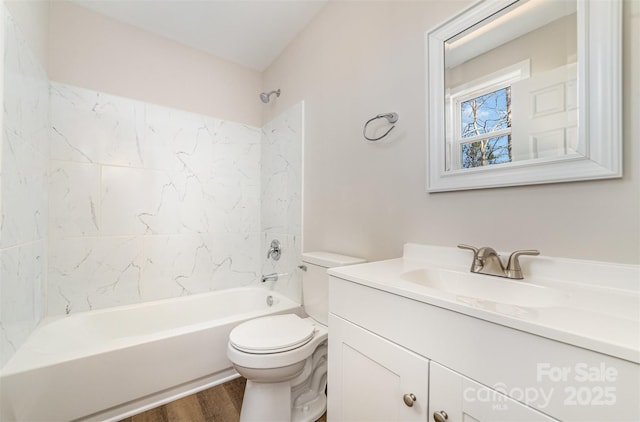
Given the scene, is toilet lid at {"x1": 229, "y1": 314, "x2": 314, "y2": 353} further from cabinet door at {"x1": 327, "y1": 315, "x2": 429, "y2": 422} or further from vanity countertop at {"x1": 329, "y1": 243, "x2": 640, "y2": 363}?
vanity countertop at {"x1": 329, "y1": 243, "x2": 640, "y2": 363}

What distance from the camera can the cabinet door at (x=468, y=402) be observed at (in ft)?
1.74

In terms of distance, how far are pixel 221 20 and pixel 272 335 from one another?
2228mm

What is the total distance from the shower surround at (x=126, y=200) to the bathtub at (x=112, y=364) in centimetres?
11

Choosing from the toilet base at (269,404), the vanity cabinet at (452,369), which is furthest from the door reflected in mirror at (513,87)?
the toilet base at (269,404)

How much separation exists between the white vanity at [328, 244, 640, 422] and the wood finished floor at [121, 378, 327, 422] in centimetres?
76

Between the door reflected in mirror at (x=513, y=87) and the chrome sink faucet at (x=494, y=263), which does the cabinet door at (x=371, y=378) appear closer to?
the chrome sink faucet at (x=494, y=263)

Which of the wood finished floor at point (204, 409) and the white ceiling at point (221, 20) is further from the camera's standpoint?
the white ceiling at point (221, 20)

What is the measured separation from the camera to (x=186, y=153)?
87.1 inches

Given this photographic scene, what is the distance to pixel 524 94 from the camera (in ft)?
2.93

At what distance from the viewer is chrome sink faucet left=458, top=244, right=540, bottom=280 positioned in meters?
0.85

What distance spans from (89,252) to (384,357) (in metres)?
2.13

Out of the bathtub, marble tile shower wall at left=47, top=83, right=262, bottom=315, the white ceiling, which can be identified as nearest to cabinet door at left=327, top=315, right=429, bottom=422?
the bathtub

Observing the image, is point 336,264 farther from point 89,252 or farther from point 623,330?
point 89,252

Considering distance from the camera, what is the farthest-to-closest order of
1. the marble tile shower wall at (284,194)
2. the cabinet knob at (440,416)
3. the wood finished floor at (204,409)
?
the marble tile shower wall at (284,194) → the wood finished floor at (204,409) → the cabinet knob at (440,416)
